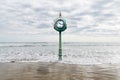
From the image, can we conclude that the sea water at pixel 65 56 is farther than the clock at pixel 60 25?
Yes

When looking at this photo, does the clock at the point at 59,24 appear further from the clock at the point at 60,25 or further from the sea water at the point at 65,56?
the sea water at the point at 65,56

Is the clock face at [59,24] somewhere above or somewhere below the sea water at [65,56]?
above

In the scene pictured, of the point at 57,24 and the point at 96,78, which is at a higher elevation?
the point at 57,24

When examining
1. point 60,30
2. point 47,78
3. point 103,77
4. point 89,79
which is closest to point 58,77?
point 47,78

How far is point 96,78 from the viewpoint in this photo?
7.23 m

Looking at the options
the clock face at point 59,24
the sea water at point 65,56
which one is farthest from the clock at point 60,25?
the sea water at point 65,56

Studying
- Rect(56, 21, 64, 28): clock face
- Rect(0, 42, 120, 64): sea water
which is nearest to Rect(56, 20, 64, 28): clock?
Rect(56, 21, 64, 28): clock face

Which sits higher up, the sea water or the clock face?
the clock face

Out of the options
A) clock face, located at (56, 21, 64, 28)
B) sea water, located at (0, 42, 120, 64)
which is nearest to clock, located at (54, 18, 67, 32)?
clock face, located at (56, 21, 64, 28)

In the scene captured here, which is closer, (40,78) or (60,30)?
(40,78)

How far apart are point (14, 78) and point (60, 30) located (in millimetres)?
5053

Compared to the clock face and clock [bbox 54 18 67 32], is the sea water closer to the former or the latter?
clock [bbox 54 18 67 32]

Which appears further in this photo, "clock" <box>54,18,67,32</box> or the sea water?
the sea water

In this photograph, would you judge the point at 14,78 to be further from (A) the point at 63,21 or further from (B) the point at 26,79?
(A) the point at 63,21
